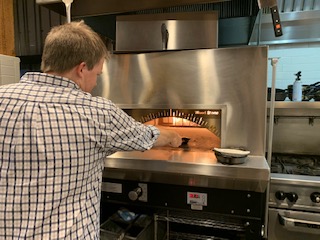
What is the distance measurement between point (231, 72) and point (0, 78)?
116 cm

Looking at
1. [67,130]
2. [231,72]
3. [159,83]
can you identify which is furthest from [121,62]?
[67,130]

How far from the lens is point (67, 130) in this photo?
27.1 inches

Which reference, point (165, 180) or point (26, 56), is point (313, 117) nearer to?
point (165, 180)

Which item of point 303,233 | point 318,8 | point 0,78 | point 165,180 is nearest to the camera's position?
point 165,180

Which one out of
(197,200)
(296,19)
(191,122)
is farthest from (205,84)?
(296,19)

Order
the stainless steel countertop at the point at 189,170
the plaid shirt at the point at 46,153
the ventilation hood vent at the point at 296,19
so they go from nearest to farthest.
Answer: the plaid shirt at the point at 46,153 < the stainless steel countertop at the point at 189,170 < the ventilation hood vent at the point at 296,19

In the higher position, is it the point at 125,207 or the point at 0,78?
the point at 0,78

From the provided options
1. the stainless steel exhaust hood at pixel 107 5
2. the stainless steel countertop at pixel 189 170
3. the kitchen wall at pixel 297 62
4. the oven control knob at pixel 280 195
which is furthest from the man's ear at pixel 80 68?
the kitchen wall at pixel 297 62

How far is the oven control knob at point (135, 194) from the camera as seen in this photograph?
111 centimetres

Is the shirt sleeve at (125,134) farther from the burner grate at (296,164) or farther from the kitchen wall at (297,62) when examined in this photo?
the kitchen wall at (297,62)

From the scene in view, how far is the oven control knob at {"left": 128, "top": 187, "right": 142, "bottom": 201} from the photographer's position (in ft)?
3.64

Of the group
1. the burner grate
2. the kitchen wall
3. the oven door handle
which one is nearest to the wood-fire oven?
the oven door handle

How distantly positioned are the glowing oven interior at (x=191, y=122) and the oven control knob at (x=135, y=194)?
12.6 inches

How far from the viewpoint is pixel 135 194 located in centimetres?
111
